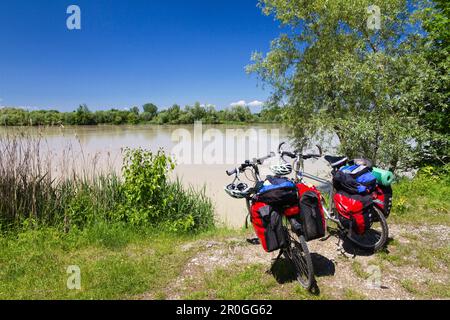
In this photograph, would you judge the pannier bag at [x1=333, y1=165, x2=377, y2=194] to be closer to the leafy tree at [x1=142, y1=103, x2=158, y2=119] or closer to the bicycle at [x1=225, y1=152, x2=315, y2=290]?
the bicycle at [x1=225, y1=152, x2=315, y2=290]

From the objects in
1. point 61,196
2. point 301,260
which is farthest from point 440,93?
point 61,196

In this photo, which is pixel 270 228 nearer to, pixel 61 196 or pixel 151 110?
pixel 61 196

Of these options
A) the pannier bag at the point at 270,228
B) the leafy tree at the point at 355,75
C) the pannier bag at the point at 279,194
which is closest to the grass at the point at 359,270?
the pannier bag at the point at 270,228

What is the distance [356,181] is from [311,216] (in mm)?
1008

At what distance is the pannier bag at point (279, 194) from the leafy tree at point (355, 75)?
16.6 ft

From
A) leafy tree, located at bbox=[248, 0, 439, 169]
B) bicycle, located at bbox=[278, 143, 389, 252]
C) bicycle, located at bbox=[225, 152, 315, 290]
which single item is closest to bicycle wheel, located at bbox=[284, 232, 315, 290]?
bicycle, located at bbox=[225, 152, 315, 290]

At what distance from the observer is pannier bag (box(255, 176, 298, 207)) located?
293 cm

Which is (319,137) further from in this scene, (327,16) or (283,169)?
(283,169)

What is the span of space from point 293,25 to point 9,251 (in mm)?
9213

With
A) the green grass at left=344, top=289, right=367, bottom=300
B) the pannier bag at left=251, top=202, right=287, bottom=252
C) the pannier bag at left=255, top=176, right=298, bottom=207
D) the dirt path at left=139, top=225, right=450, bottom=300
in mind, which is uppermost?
the pannier bag at left=255, top=176, right=298, bottom=207

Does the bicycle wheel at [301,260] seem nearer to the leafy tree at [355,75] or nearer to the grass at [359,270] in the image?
the grass at [359,270]

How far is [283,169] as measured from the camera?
3.27 m

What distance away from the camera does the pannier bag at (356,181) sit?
359cm

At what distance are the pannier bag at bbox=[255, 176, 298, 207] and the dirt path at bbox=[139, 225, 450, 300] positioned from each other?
983 millimetres
